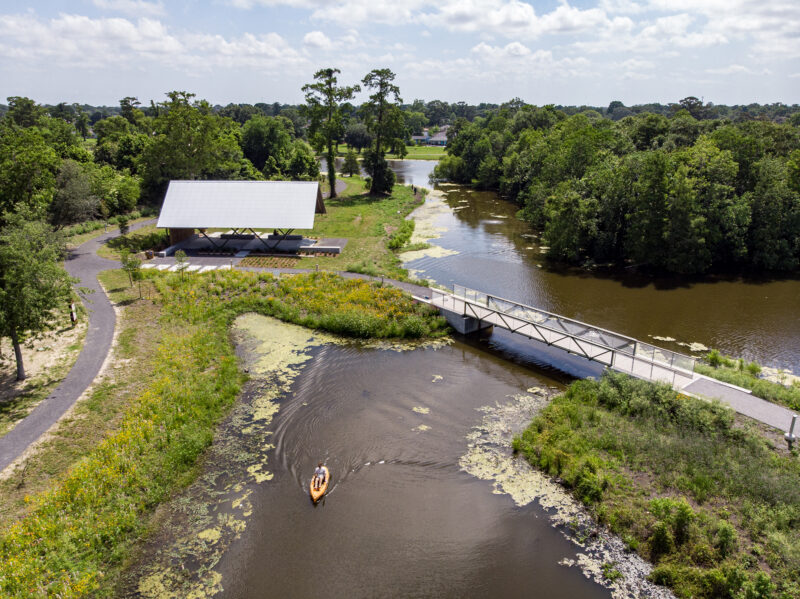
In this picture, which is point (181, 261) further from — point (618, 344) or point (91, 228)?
point (618, 344)

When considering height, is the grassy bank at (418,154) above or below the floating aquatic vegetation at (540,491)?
above

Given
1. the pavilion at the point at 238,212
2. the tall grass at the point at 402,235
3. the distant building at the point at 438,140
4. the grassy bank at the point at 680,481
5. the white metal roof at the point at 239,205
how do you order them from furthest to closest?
the distant building at the point at 438,140 → the tall grass at the point at 402,235 → the pavilion at the point at 238,212 → the white metal roof at the point at 239,205 → the grassy bank at the point at 680,481

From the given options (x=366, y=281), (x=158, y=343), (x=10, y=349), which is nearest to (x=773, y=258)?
(x=366, y=281)

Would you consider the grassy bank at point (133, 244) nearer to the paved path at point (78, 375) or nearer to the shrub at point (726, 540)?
the paved path at point (78, 375)

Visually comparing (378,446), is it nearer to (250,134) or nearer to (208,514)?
(208,514)

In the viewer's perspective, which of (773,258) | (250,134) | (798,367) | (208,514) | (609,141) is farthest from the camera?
(250,134)

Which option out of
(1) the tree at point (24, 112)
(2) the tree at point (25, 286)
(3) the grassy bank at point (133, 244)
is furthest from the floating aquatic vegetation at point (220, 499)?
(1) the tree at point (24, 112)

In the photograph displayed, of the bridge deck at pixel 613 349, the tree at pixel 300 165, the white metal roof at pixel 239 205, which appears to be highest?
the tree at pixel 300 165
